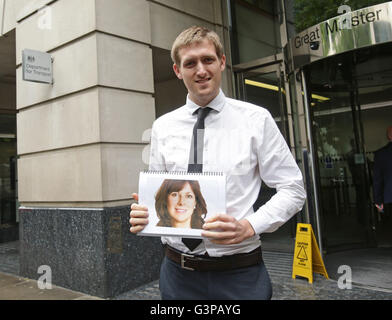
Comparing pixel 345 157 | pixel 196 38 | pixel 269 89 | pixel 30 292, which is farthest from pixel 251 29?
pixel 30 292

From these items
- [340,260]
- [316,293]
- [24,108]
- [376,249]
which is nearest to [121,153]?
[24,108]

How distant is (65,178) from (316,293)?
3.60 meters

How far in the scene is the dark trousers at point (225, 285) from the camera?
169 cm

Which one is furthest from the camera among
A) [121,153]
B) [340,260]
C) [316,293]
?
[340,260]

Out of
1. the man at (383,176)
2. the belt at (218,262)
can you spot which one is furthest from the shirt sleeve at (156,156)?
the man at (383,176)

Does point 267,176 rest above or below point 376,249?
above

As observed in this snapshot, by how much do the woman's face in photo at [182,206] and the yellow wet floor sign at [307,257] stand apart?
3.63 meters

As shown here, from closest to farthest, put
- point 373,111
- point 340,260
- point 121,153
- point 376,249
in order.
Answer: point 121,153
point 340,260
point 376,249
point 373,111

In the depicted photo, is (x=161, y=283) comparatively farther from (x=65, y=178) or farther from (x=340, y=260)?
(x=340, y=260)

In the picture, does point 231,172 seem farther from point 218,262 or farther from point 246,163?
point 218,262

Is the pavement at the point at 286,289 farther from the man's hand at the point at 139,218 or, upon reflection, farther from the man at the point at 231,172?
the man's hand at the point at 139,218
